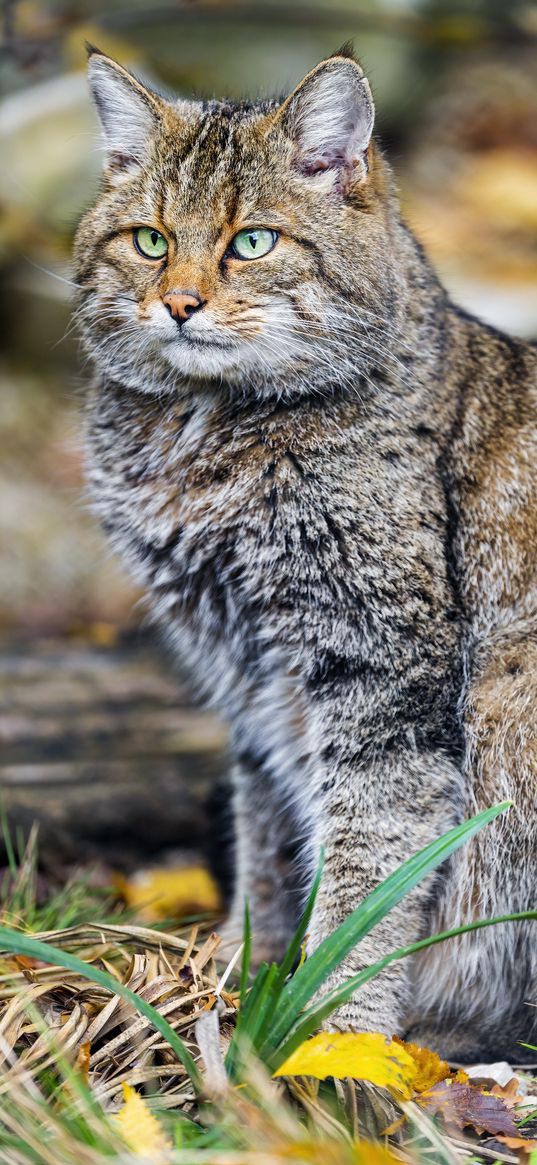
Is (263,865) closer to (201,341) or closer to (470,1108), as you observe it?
(470,1108)

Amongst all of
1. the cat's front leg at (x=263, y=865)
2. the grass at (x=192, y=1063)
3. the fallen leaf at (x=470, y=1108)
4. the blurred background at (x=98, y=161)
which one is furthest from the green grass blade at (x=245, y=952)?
the blurred background at (x=98, y=161)

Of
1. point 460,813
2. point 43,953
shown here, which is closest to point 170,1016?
point 43,953

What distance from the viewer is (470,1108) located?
106 inches

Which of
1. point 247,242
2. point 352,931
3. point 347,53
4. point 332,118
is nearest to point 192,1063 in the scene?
point 352,931

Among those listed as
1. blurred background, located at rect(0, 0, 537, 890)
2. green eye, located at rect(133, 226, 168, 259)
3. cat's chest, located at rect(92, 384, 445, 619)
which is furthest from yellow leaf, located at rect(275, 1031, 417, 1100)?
blurred background, located at rect(0, 0, 537, 890)

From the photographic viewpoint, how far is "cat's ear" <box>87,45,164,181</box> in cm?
339

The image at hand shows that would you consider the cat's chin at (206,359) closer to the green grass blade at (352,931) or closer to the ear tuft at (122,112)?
the ear tuft at (122,112)

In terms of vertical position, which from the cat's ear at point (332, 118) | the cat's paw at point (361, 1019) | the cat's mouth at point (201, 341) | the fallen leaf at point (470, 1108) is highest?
the cat's ear at point (332, 118)

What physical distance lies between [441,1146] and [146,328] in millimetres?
2162

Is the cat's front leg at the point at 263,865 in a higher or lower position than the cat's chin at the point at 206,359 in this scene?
lower

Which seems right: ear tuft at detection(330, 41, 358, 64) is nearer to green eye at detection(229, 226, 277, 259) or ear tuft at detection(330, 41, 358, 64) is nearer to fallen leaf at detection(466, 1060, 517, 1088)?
green eye at detection(229, 226, 277, 259)

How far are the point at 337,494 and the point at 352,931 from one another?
129 centimetres

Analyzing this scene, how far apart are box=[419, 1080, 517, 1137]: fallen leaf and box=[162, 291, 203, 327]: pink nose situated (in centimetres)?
206

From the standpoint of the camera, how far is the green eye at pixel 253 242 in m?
3.14
